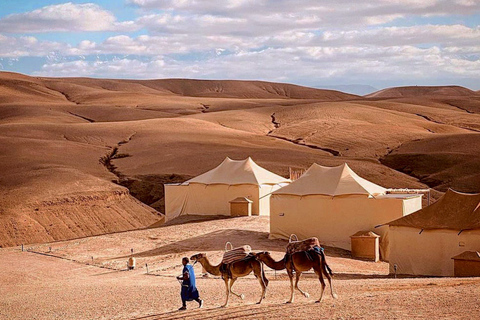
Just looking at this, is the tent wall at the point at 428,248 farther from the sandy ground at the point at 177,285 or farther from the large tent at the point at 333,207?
the large tent at the point at 333,207

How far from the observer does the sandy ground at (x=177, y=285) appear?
496 inches

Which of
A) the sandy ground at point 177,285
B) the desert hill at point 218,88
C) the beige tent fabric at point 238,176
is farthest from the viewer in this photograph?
the desert hill at point 218,88

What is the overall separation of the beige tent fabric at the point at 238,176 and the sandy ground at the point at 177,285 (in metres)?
2.96

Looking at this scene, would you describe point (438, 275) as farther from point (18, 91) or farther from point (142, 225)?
point (18, 91)

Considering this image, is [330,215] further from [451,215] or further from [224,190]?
[224,190]

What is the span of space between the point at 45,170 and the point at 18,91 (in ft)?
270

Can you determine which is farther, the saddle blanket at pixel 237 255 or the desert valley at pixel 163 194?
the desert valley at pixel 163 194

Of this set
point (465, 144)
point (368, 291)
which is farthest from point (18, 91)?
point (368, 291)

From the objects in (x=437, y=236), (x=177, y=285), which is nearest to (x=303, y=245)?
(x=177, y=285)

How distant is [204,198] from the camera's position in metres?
35.8

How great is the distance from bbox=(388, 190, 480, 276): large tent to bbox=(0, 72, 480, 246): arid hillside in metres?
18.7

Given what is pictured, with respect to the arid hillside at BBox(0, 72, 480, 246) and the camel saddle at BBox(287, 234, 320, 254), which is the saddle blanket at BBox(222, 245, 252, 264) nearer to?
the camel saddle at BBox(287, 234, 320, 254)

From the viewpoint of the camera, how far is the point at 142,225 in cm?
3884

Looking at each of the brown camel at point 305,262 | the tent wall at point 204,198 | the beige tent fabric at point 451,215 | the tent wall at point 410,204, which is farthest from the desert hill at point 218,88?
the brown camel at point 305,262
